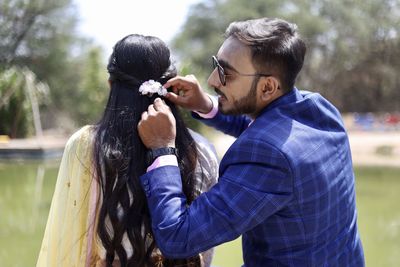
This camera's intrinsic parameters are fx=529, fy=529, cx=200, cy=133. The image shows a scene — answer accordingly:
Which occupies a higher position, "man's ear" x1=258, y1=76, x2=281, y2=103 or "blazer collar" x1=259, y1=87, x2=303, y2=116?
"man's ear" x1=258, y1=76, x2=281, y2=103

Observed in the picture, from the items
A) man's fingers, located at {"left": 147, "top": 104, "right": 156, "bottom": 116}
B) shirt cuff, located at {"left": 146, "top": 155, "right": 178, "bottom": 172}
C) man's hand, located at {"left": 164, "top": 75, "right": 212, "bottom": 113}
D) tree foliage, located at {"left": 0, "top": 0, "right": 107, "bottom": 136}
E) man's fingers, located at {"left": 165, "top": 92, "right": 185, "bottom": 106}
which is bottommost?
shirt cuff, located at {"left": 146, "top": 155, "right": 178, "bottom": 172}

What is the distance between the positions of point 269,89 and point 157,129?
0.94 ft

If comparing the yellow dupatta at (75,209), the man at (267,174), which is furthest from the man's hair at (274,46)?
the yellow dupatta at (75,209)

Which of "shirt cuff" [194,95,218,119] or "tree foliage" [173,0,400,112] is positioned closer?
"shirt cuff" [194,95,218,119]

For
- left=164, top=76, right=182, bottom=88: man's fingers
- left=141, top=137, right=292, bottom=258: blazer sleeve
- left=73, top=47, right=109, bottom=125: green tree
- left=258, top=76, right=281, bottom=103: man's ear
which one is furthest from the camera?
left=73, top=47, right=109, bottom=125: green tree

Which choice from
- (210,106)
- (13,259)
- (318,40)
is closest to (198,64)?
(318,40)

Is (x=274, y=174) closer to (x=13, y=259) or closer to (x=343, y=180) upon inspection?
(x=343, y=180)

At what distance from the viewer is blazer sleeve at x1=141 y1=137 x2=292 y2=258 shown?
44.6 inches

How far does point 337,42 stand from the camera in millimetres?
22234

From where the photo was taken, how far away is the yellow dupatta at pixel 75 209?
1315 mm

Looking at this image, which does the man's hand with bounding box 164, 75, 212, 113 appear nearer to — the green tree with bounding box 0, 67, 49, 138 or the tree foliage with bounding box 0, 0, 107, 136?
the green tree with bounding box 0, 67, 49, 138

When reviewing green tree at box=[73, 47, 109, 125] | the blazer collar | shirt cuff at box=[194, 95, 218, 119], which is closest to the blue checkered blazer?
the blazer collar

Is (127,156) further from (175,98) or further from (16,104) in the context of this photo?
(16,104)

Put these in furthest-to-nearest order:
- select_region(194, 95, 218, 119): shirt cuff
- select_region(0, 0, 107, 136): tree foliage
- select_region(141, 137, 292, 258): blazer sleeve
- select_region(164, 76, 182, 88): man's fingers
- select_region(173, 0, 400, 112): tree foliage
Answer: select_region(173, 0, 400, 112): tree foliage < select_region(0, 0, 107, 136): tree foliage < select_region(194, 95, 218, 119): shirt cuff < select_region(164, 76, 182, 88): man's fingers < select_region(141, 137, 292, 258): blazer sleeve
